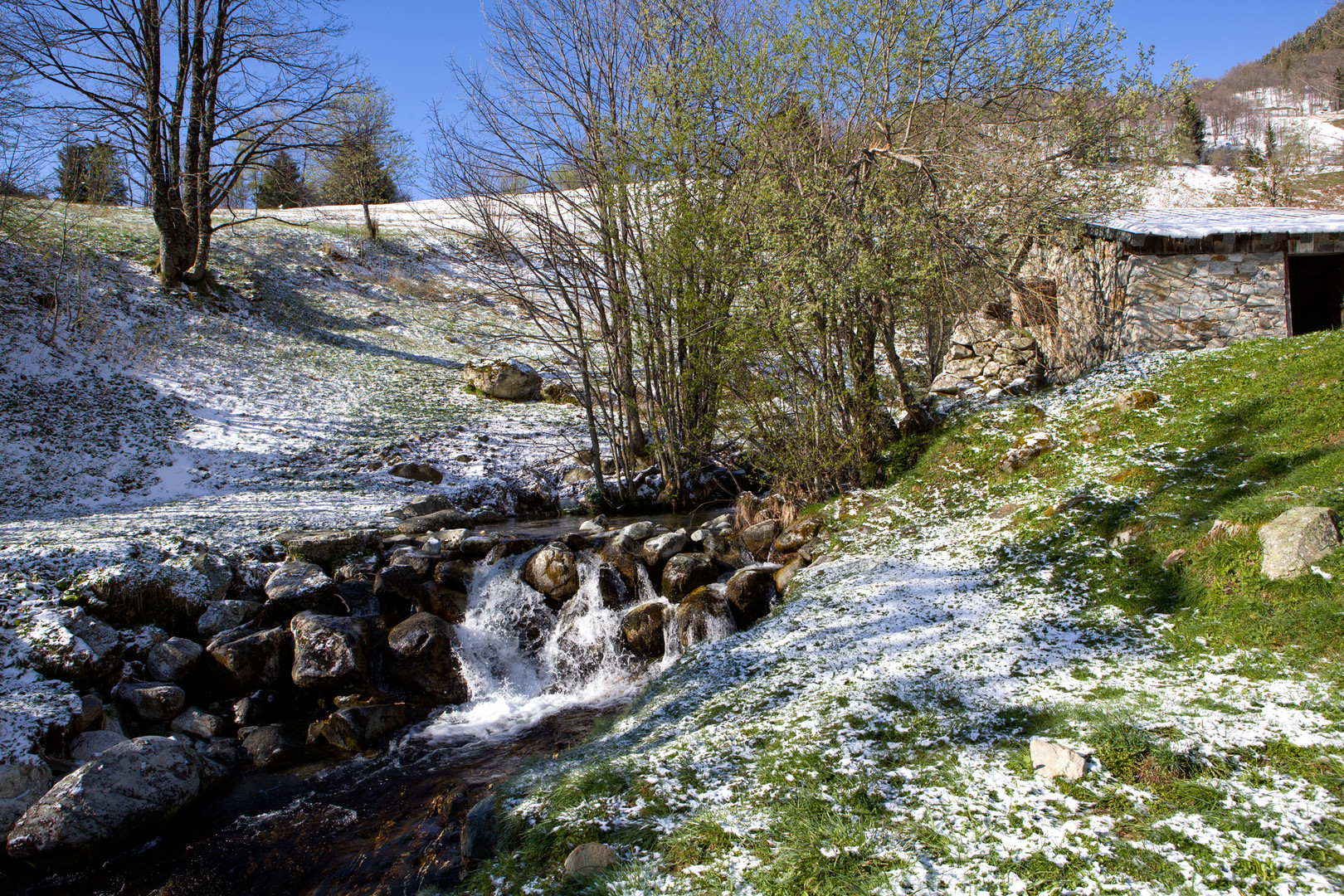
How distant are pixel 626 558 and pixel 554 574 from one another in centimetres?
96

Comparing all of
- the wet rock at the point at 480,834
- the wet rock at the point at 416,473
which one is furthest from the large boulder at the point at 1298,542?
the wet rock at the point at 416,473

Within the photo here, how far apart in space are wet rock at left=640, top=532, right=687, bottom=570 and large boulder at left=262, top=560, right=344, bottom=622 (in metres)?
3.76

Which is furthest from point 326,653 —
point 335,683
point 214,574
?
point 214,574

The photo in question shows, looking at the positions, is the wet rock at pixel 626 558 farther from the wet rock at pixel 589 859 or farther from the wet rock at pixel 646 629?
the wet rock at pixel 589 859

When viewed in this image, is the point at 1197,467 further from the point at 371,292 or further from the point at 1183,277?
the point at 371,292

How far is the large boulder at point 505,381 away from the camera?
61.9 ft

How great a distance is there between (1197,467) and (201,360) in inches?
799

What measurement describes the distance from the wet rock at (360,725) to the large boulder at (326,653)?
0.50 metres

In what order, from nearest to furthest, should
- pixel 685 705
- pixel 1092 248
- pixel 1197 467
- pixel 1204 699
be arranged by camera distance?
pixel 1204 699
pixel 685 705
pixel 1197 467
pixel 1092 248

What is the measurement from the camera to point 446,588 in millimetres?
8328

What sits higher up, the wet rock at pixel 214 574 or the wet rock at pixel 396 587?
the wet rock at pixel 214 574

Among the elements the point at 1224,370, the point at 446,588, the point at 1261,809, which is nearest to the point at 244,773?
the point at 446,588

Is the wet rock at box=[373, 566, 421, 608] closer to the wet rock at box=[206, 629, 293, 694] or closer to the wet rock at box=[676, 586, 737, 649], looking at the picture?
the wet rock at box=[206, 629, 293, 694]

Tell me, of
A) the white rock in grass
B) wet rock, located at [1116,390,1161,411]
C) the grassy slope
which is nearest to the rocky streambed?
the grassy slope
